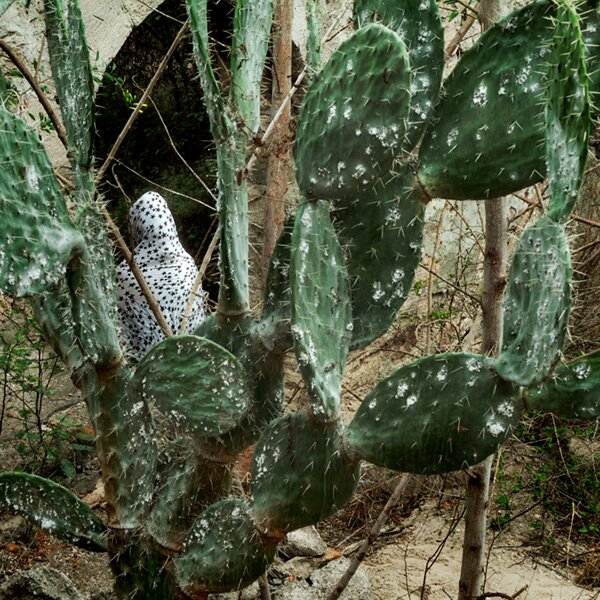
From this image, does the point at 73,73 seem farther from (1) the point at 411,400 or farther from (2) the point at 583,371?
(2) the point at 583,371

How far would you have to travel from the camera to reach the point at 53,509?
2.08 metres

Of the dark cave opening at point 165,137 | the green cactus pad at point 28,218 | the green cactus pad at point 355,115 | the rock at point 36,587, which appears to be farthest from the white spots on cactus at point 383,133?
the dark cave opening at point 165,137

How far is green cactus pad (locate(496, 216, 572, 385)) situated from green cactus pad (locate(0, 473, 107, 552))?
1.06m

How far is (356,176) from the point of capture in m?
1.62

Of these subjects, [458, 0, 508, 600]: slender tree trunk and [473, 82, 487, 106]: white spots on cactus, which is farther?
[458, 0, 508, 600]: slender tree trunk

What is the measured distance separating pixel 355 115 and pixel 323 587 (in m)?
1.89

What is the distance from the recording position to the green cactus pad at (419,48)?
172cm

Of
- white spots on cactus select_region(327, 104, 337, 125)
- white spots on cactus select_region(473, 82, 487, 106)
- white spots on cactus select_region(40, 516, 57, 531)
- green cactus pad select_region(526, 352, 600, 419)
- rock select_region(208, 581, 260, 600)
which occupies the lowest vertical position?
rock select_region(208, 581, 260, 600)

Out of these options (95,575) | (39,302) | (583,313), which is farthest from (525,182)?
(583,313)

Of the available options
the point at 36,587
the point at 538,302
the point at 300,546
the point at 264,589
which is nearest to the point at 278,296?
the point at 538,302

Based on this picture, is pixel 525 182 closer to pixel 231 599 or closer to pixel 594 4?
pixel 594 4

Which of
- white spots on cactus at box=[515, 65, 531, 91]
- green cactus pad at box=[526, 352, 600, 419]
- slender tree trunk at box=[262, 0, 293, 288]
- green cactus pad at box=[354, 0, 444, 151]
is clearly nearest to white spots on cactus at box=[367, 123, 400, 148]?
green cactus pad at box=[354, 0, 444, 151]

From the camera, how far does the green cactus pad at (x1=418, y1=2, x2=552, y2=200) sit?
1.63 m

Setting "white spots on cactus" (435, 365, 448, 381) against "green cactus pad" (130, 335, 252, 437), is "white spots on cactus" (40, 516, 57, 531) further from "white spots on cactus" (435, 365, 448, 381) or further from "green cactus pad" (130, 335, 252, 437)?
"white spots on cactus" (435, 365, 448, 381)
